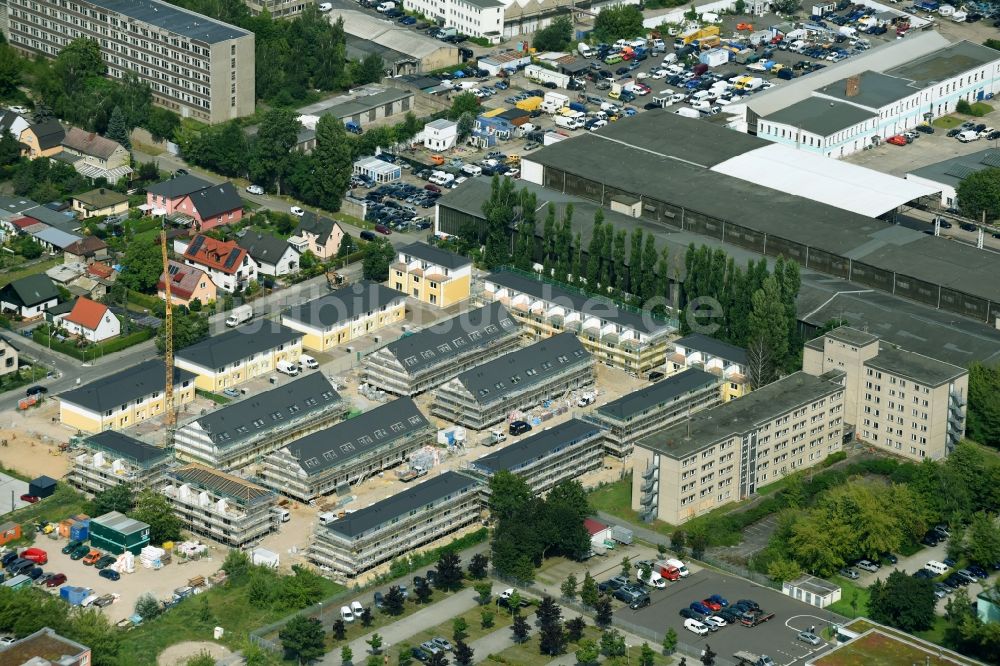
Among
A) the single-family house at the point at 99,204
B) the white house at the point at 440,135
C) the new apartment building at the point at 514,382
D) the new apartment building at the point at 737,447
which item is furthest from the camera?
the white house at the point at 440,135

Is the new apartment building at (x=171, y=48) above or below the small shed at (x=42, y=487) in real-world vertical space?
above

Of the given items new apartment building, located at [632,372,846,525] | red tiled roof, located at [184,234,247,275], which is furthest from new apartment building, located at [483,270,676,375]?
red tiled roof, located at [184,234,247,275]

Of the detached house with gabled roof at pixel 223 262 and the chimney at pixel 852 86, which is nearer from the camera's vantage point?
the detached house with gabled roof at pixel 223 262

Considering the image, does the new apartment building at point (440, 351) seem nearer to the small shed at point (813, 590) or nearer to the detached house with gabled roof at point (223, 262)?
the detached house with gabled roof at point (223, 262)

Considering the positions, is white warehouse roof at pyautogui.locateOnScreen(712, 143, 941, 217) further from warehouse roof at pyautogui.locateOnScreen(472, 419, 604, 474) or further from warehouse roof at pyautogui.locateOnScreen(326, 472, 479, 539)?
warehouse roof at pyautogui.locateOnScreen(326, 472, 479, 539)

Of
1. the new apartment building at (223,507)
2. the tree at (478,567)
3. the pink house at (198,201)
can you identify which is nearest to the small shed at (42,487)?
the new apartment building at (223,507)

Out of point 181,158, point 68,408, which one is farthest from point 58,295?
point 181,158
